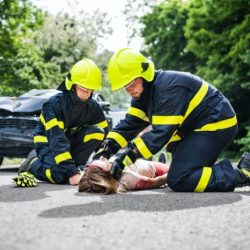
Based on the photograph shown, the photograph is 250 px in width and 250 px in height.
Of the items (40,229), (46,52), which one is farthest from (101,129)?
(46,52)

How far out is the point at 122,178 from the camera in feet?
17.9

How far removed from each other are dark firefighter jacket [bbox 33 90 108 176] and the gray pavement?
0.93 metres

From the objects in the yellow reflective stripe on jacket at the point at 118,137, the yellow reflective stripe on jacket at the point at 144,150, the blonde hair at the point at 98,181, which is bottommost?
the blonde hair at the point at 98,181

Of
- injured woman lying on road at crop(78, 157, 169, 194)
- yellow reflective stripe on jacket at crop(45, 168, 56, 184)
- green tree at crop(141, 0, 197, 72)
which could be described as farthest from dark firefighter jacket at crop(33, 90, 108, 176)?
green tree at crop(141, 0, 197, 72)

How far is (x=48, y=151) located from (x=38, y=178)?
406 millimetres

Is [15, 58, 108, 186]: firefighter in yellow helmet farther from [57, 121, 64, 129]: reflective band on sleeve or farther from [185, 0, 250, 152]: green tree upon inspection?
[185, 0, 250, 152]: green tree

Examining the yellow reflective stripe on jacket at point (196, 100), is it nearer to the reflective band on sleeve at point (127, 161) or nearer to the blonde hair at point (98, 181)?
the reflective band on sleeve at point (127, 161)

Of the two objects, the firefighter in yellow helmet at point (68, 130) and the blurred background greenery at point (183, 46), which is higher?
the firefighter in yellow helmet at point (68, 130)

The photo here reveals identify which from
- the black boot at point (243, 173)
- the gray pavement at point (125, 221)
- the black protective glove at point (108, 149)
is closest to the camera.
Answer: the gray pavement at point (125, 221)

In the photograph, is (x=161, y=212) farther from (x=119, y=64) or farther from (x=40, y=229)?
(x=119, y=64)

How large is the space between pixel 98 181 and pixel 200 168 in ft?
3.15

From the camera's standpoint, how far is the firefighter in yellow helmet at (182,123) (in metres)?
4.84

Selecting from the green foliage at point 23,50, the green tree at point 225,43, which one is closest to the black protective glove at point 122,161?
the green tree at point 225,43

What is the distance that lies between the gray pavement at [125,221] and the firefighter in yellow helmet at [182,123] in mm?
226
